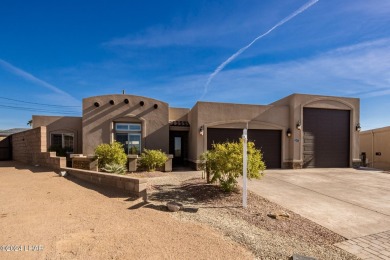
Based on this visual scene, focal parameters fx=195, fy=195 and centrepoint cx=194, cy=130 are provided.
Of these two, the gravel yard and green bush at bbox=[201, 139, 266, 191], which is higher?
green bush at bbox=[201, 139, 266, 191]

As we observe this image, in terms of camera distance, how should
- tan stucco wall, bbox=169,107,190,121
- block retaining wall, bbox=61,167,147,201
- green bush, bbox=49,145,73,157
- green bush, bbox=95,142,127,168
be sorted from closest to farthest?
block retaining wall, bbox=61,167,147,201 → green bush, bbox=95,142,127,168 → green bush, bbox=49,145,73,157 → tan stucco wall, bbox=169,107,190,121

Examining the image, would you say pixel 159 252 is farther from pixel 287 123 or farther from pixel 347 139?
pixel 347 139

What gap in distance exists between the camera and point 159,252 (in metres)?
3.00

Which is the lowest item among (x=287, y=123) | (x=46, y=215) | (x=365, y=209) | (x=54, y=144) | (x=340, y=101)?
(x=365, y=209)

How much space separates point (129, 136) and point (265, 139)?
29.1ft

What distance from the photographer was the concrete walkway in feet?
13.8

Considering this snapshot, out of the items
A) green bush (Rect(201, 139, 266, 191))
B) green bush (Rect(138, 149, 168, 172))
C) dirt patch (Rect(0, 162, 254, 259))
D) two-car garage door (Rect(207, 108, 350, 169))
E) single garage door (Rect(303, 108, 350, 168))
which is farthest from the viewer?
single garage door (Rect(303, 108, 350, 168))

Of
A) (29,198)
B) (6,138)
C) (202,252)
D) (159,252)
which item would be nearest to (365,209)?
(202,252)

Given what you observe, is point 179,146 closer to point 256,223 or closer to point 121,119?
point 121,119

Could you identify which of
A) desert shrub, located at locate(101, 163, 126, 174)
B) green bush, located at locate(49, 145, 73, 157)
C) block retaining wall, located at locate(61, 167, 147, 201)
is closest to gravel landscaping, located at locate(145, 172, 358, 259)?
block retaining wall, located at locate(61, 167, 147, 201)

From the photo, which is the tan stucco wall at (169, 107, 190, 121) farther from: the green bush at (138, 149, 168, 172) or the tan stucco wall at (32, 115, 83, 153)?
the tan stucco wall at (32, 115, 83, 153)

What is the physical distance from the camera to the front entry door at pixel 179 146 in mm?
14367

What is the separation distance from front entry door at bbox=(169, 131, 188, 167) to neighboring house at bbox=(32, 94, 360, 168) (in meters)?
0.46

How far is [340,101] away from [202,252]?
48.7ft
